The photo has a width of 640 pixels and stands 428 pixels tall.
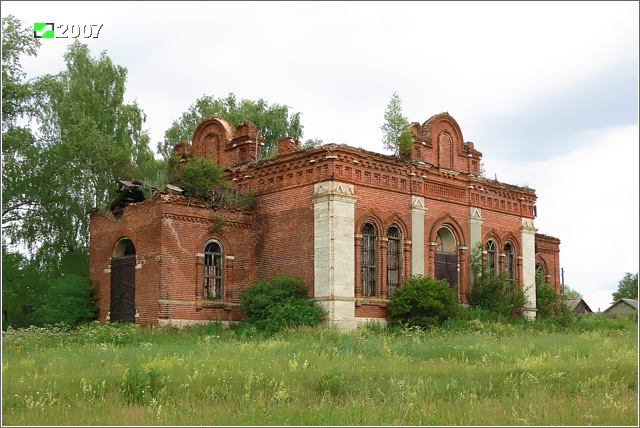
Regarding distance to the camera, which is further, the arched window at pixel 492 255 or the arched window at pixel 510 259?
the arched window at pixel 510 259

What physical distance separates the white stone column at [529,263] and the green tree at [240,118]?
50.4 ft

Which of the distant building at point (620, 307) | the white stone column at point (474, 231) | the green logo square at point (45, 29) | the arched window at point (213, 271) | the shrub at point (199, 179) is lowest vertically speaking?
the distant building at point (620, 307)

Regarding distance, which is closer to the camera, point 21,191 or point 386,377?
point 386,377

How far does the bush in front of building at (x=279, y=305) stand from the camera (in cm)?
2373

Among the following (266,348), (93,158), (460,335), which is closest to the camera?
(266,348)

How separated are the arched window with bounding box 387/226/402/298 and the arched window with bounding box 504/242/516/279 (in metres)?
6.54

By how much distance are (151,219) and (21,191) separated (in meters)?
8.15

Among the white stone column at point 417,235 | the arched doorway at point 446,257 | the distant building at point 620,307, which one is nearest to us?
the white stone column at point 417,235

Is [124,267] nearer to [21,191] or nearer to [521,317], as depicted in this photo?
[21,191]

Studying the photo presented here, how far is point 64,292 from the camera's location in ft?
87.5

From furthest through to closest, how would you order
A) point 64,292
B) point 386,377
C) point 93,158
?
point 93,158, point 64,292, point 386,377

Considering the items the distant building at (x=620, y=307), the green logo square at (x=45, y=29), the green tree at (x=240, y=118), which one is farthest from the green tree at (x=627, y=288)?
the green logo square at (x=45, y=29)

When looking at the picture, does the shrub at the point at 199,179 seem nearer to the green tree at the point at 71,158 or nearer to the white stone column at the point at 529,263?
the green tree at the point at 71,158

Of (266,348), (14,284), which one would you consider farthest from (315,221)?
(14,284)
